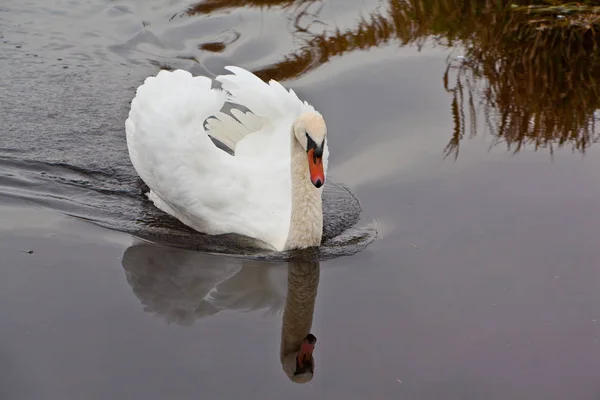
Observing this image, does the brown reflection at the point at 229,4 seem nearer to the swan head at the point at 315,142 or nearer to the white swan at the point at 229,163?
the white swan at the point at 229,163

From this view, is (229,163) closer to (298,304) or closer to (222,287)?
(222,287)

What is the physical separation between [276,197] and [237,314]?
1445mm

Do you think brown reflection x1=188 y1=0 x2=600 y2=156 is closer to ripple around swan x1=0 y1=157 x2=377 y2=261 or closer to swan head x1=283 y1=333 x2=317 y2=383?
ripple around swan x1=0 y1=157 x2=377 y2=261

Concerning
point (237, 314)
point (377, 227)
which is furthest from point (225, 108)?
point (237, 314)

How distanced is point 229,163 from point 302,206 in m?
0.85

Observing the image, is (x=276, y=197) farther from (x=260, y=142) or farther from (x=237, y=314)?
(x=237, y=314)

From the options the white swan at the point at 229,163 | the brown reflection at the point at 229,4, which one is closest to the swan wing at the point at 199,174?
the white swan at the point at 229,163

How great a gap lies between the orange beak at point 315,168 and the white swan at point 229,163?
0.03ft

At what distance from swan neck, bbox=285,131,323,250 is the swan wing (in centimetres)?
17

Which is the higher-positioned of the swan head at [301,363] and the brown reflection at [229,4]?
the brown reflection at [229,4]

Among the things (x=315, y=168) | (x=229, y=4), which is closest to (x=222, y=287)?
(x=315, y=168)

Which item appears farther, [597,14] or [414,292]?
[597,14]

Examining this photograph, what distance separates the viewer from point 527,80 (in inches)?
391

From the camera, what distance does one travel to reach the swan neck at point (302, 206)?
7102 mm
